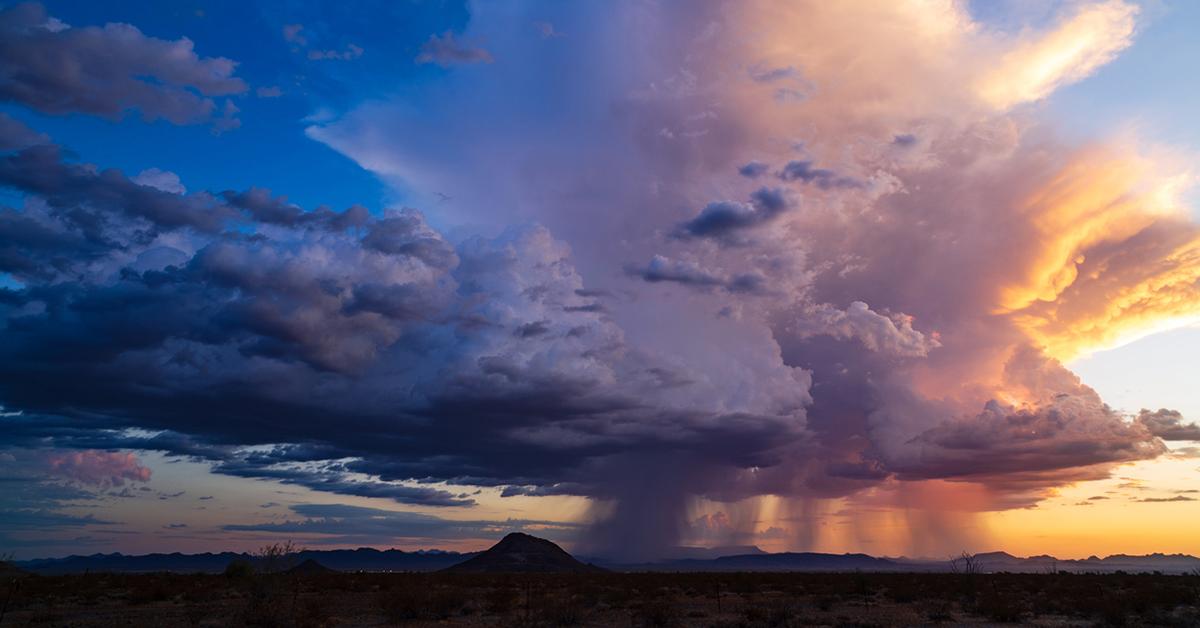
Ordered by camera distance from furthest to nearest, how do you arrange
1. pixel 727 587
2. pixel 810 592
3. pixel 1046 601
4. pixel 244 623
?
pixel 727 587 < pixel 810 592 < pixel 1046 601 < pixel 244 623

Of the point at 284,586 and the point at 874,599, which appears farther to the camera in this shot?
the point at 874,599

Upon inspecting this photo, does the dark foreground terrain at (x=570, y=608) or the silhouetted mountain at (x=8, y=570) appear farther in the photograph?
the dark foreground terrain at (x=570, y=608)

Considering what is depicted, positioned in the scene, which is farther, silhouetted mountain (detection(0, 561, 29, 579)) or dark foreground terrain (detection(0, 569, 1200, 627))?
dark foreground terrain (detection(0, 569, 1200, 627))

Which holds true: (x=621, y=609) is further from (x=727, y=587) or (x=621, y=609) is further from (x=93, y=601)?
(x=93, y=601)

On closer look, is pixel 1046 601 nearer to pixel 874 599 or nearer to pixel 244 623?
pixel 874 599

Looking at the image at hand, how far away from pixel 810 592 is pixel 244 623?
4961 cm

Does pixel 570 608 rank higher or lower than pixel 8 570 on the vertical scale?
lower

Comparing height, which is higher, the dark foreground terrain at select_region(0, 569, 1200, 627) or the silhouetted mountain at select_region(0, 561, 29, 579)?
the silhouetted mountain at select_region(0, 561, 29, 579)

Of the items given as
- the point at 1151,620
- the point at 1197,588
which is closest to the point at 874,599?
the point at 1151,620

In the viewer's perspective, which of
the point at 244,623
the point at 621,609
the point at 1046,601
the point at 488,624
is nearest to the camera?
the point at 244,623

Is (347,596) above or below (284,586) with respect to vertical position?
below

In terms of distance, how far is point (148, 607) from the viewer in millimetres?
52438

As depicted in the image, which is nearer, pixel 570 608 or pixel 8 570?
pixel 8 570

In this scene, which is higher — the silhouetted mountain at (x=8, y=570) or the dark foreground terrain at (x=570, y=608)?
the silhouetted mountain at (x=8, y=570)
